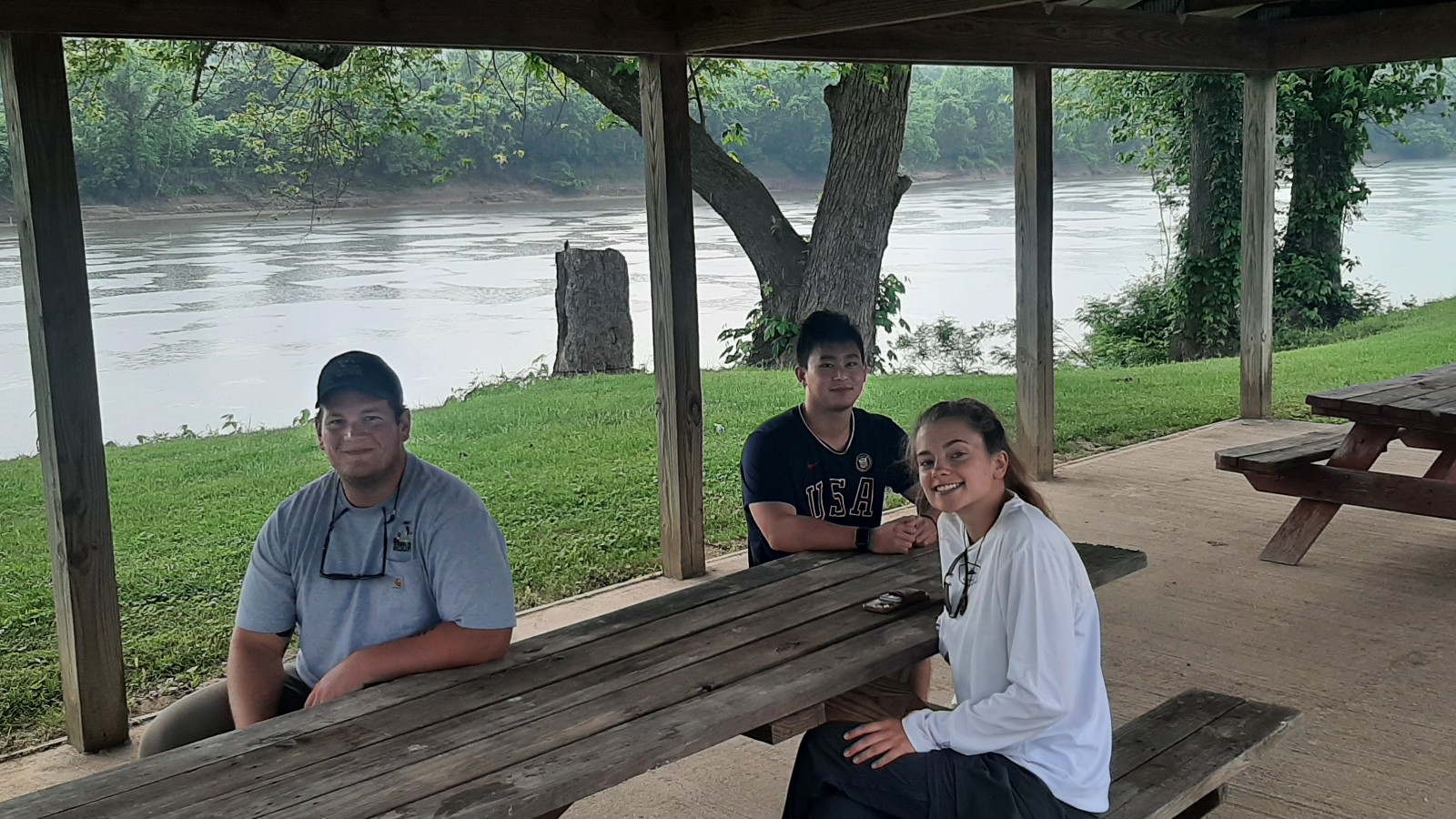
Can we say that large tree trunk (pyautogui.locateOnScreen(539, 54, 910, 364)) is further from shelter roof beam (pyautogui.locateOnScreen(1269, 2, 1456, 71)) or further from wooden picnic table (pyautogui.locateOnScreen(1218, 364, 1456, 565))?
wooden picnic table (pyautogui.locateOnScreen(1218, 364, 1456, 565))

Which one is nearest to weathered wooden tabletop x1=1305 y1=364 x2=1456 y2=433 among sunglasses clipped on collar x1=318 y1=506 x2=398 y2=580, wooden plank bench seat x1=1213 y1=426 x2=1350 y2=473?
wooden plank bench seat x1=1213 y1=426 x2=1350 y2=473

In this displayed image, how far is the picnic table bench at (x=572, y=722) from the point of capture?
7.17 ft

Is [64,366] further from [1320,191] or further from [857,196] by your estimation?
[1320,191]

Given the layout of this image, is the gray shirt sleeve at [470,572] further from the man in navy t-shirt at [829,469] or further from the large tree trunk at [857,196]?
the large tree trunk at [857,196]

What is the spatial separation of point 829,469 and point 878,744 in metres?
1.37

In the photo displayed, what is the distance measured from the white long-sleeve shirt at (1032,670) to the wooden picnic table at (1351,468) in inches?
145

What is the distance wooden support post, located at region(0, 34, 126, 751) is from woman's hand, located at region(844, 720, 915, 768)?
2.51 m

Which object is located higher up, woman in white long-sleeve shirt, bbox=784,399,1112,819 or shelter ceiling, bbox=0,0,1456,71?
shelter ceiling, bbox=0,0,1456,71

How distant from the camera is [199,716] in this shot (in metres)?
3.11

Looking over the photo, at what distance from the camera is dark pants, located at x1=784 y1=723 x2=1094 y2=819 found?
8.34 feet

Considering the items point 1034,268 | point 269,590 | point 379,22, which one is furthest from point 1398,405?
point 269,590

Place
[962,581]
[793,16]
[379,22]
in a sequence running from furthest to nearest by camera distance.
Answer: [793,16]
[379,22]
[962,581]

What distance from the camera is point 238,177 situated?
1349 cm

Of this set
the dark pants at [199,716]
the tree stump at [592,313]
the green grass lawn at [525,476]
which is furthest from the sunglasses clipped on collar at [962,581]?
the tree stump at [592,313]
